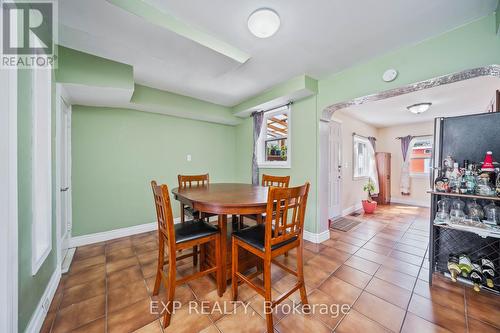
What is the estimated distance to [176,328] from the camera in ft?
4.38

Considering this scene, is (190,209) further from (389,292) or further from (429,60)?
(429,60)

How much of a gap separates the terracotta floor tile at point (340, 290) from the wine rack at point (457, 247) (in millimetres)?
805

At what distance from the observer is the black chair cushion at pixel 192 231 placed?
1522 mm

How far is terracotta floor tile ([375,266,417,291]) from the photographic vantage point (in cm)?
182

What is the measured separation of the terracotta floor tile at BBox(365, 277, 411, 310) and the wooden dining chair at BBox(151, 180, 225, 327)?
56.3 inches

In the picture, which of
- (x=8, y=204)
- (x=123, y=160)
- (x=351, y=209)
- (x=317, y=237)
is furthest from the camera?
(x=351, y=209)

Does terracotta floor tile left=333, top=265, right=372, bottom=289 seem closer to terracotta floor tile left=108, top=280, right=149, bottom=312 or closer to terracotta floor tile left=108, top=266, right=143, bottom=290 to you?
terracotta floor tile left=108, top=280, right=149, bottom=312

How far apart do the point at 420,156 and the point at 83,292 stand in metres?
→ 7.50

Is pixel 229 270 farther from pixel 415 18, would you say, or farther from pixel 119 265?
pixel 415 18

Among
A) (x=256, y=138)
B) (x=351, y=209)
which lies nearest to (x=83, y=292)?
(x=256, y=138)

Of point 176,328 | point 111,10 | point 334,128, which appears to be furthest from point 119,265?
point 334,128

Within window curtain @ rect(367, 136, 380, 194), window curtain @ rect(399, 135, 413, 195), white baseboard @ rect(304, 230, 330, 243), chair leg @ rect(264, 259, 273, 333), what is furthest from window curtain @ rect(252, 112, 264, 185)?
window curtain @ rect(399, 135, 413, 195)

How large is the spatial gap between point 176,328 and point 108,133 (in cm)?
282

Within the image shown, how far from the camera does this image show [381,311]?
4.89ft
